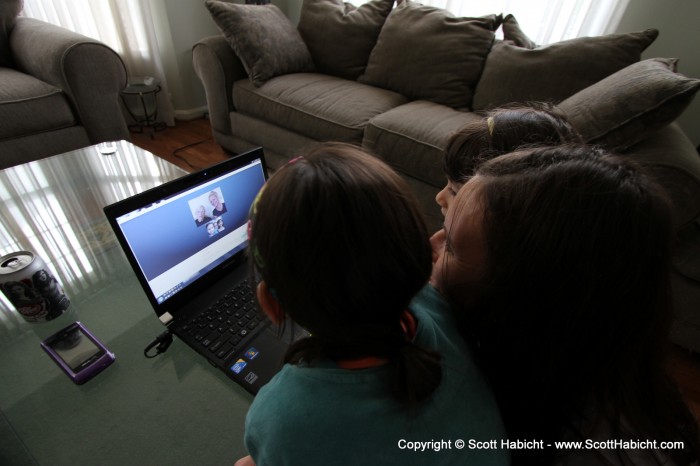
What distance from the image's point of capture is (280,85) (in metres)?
1.92

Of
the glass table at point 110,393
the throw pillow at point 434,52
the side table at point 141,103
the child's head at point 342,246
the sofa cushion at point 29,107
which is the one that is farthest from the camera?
the side table at point 141,103

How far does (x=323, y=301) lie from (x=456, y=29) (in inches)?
73.0

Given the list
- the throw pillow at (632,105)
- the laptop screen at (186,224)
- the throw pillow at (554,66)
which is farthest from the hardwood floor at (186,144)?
the throw pillow at (632,105)

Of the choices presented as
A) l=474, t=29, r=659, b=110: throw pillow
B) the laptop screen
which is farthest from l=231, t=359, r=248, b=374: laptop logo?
l=474, t=29, r=659, b=110: throw pillow

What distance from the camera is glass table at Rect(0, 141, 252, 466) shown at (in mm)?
540

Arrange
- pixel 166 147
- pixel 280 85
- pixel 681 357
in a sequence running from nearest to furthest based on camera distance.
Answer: pixel 681 357 → pixel 280 85 → pixel 166 147

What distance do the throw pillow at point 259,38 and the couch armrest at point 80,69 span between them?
571 millimetres

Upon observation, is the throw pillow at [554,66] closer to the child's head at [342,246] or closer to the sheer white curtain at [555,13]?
the sheer white curtain at [555,13]

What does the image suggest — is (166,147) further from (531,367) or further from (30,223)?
(531,367)

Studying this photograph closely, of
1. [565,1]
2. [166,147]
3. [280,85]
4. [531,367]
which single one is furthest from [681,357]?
[166,147]

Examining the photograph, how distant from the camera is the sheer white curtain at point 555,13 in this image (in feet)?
5.96

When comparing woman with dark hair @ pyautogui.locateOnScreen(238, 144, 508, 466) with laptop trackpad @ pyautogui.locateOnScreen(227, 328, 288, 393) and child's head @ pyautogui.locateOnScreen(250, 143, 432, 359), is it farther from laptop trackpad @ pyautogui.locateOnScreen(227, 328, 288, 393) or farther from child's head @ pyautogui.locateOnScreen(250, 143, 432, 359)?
laptop trackpad @ pyautogui.locateOnScreen(227, 328, 288, 393)

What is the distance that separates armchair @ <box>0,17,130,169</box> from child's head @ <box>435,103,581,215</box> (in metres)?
1.84

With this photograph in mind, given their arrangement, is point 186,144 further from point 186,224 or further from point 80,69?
point 186,224
